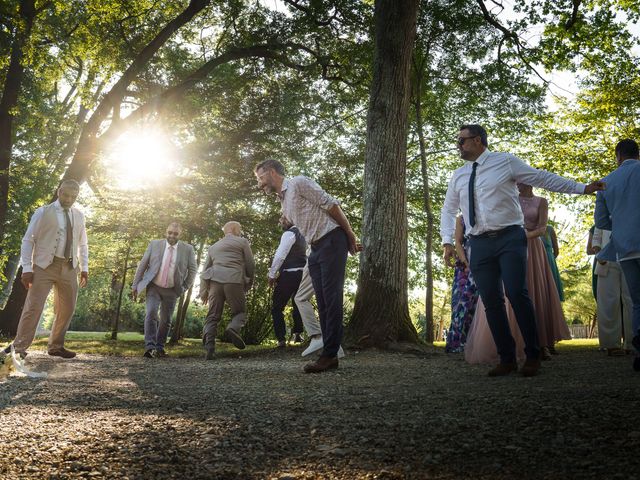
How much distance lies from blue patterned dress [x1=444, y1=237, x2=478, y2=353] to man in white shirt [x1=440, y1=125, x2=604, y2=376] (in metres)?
3.06

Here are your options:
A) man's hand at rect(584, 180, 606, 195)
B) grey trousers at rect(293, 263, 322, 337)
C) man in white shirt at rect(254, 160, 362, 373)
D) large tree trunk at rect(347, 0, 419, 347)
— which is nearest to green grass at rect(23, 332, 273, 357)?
grey trousers at rect(293, 263, 322, 337)

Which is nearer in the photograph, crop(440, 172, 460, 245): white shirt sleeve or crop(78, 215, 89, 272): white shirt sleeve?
crop(440, 172, 460, 245): white shirt sleeve

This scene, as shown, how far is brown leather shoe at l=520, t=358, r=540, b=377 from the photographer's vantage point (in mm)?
4738

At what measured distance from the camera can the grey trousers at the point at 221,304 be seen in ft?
29.3

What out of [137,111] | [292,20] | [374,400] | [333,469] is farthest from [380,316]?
[137,111]

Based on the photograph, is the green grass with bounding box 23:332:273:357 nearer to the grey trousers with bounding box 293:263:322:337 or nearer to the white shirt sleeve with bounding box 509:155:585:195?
the grey trousers with bounding box 293:263:322:337

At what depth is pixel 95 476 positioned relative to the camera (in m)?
2.36

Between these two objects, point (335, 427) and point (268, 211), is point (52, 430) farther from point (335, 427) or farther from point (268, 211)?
point (268, 211)

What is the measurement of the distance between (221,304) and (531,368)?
17.7 ft

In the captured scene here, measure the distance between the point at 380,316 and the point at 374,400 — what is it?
4553 millimetres

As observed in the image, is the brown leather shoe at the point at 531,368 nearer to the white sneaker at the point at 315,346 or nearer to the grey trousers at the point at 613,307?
the grey trousers at the point at 613,307

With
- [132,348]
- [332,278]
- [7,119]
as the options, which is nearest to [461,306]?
[332,278]

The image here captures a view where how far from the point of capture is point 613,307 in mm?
7656

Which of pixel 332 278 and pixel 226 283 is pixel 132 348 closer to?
pixel 226 283
